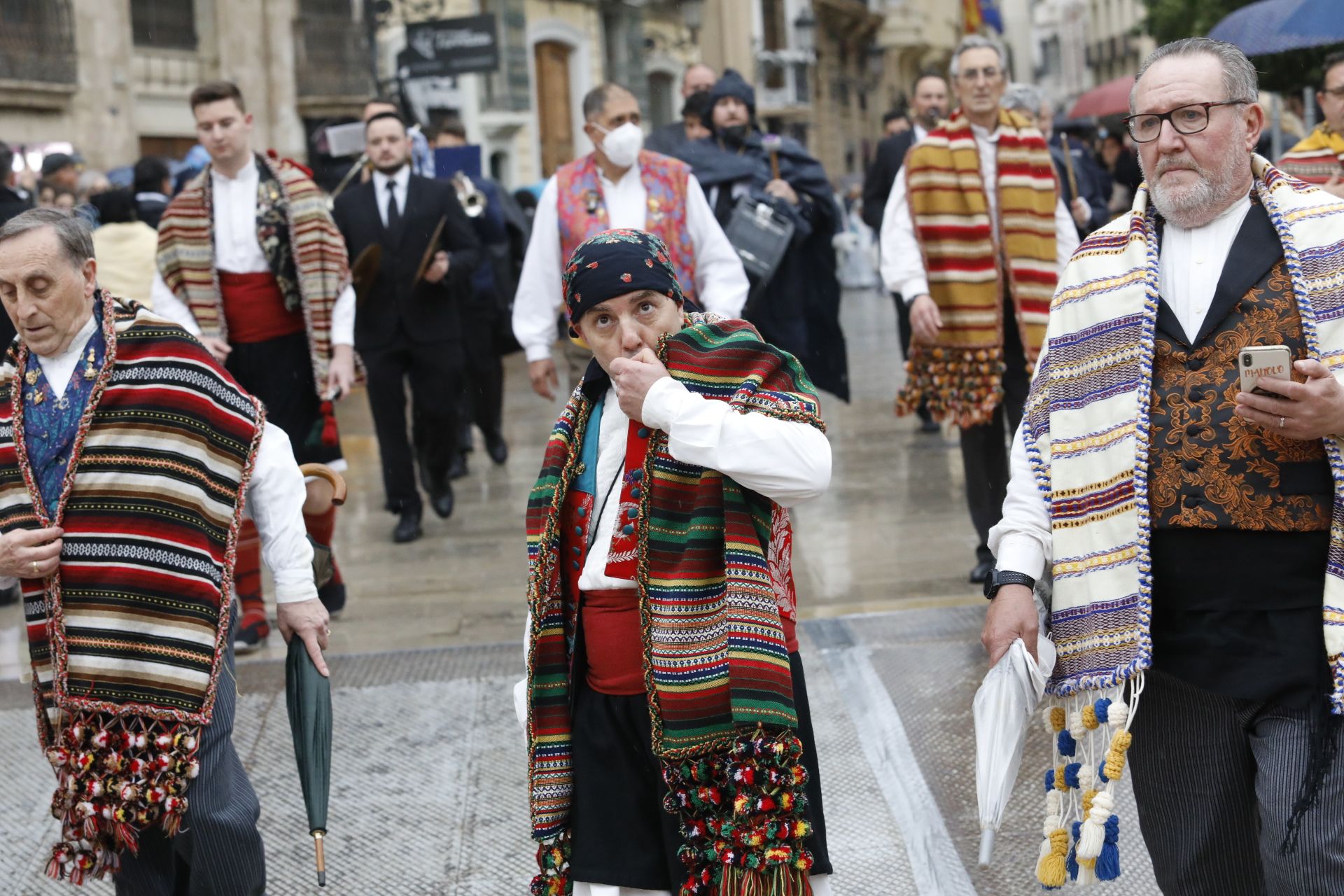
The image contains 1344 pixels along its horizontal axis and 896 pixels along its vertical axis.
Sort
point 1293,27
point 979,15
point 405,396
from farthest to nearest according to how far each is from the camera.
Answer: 1. point 979,15
2. point 1293,27
3. point 405,396

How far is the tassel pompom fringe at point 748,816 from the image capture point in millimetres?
3045

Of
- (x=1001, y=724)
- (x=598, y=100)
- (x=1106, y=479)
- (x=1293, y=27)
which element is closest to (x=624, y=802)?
(x=1001, y=724)

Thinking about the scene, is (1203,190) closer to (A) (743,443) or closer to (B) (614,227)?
(A) (743,443)

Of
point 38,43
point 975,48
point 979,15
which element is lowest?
point 975,48

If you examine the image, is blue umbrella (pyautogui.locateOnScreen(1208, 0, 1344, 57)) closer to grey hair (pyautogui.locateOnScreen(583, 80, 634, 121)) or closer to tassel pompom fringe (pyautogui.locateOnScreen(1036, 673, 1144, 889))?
grey hair (pyautogui.locateOnScreen(583, 80, 634, 121))

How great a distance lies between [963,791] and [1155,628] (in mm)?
1802

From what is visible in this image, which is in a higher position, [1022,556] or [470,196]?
[470,196]

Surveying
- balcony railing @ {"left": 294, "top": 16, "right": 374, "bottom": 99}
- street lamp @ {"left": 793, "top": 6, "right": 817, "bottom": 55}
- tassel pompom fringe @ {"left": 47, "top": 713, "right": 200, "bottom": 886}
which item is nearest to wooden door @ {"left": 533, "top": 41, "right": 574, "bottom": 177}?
balcony railing @ {"left": 294, "top": 16, "right": 374, "bottom": 99}

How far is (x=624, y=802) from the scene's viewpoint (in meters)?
3.22

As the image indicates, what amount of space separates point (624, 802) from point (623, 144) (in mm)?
3790

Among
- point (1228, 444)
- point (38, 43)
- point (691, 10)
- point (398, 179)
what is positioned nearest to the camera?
point (1228, 444)

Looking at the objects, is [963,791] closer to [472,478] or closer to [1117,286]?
[1117,286]

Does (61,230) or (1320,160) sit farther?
(1320,160)

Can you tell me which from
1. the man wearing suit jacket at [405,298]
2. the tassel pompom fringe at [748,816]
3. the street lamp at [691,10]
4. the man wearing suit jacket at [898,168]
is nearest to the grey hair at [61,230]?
the tassel pompom fringe at [748,816]
